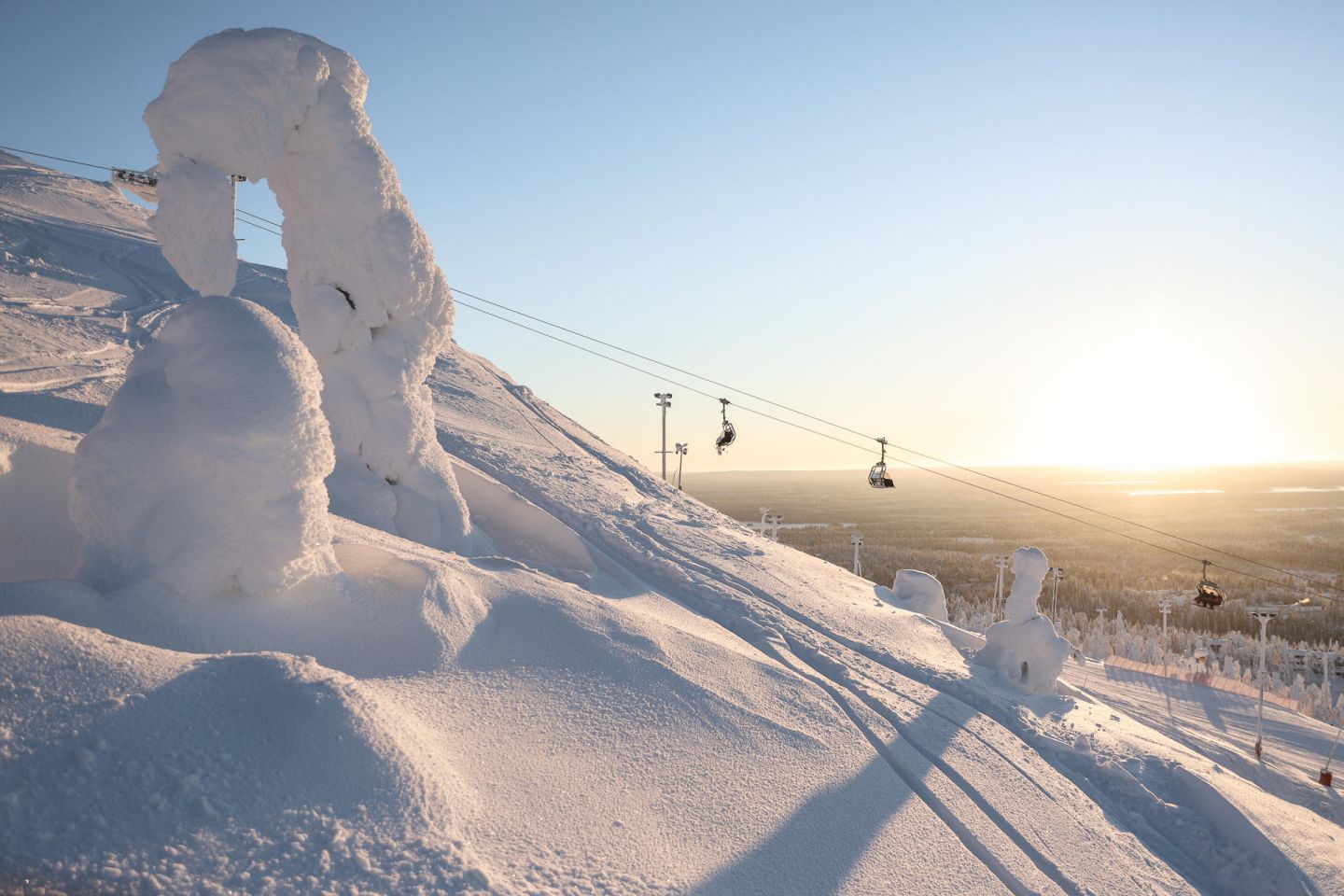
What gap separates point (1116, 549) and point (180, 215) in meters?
111

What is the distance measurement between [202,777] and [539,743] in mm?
2083

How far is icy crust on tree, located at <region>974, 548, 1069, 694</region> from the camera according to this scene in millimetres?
11125

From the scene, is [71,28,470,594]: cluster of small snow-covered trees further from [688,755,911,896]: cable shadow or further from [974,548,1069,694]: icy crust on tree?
[974,548,1069,694]: icy crust on tree

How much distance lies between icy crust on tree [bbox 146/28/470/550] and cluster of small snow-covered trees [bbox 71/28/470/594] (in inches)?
0.9

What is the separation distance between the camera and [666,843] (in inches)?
193

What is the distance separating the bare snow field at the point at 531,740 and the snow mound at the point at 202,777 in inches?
0.5

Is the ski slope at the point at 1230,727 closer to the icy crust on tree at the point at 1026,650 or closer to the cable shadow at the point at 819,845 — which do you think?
the icy crust on tree at the point at 1026,650

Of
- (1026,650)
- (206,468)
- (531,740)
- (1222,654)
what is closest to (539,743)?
(531,740)

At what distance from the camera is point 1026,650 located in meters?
11.2

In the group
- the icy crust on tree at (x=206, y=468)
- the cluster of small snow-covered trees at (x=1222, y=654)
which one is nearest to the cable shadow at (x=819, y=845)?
the icy crust on tree at (x=206, y=468)

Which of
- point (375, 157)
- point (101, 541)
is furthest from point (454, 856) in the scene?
point (375, 157)

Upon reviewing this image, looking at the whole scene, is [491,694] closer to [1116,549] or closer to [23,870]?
[23,870]

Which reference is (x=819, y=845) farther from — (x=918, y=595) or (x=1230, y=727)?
(x=1230, y=727)

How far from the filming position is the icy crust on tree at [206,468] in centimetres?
578
